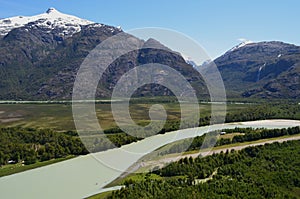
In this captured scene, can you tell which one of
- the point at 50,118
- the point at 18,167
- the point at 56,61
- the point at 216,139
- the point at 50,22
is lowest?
the point at 216,139

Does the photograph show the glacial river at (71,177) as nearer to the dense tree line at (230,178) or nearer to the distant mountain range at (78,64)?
the dense tree line at (230,178)

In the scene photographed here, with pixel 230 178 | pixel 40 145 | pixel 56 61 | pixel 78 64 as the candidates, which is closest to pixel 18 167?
pixel 40 145

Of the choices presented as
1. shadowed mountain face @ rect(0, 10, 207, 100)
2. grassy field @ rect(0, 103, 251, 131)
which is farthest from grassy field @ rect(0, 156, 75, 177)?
shadowed mountain face @ rect(0, 10, 207, 100)

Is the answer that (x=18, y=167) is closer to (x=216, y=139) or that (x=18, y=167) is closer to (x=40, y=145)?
(x=40, y=145)

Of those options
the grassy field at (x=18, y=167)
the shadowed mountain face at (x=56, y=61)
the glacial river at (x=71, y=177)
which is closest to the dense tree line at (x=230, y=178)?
the glacial river at (x=71, y=177)

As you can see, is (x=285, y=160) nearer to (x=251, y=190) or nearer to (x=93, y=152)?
(x=251, y=190)

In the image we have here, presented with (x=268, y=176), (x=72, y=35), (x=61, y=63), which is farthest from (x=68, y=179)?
(x=72, y=35)
